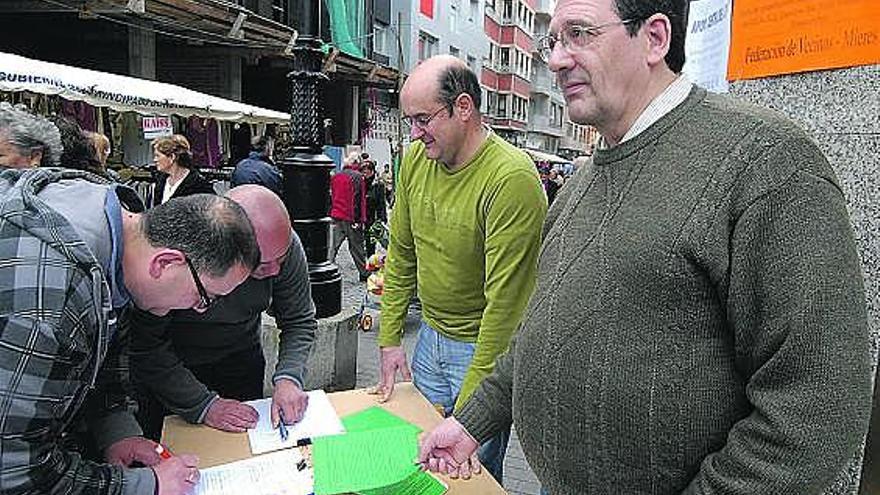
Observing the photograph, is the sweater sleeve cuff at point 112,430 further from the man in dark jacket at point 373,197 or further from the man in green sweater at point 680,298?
the man in dark jacket at point 373,197

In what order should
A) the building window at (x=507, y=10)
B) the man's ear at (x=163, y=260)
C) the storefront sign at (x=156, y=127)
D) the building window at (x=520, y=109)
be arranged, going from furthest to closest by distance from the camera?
the building window at (x=520, y=109)
the building window at (x=507, y=10)
the storefront sign at (x=156, y=127)
the man's ear at (x=163, y=260)

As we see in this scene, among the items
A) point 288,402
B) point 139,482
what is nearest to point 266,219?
point 288,402

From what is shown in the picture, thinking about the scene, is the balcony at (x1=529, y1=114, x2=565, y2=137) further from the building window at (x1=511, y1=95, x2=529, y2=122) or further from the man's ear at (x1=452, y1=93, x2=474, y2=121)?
the man's ear at (x1=452, y1=93, x2=474, y2=121)

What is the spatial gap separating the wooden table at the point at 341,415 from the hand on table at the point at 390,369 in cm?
3

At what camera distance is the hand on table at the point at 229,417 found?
2137 mm

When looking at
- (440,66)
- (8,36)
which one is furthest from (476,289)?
(8,36)

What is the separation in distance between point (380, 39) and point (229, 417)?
84.4 feet

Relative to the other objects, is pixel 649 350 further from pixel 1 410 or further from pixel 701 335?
pixel 1 410

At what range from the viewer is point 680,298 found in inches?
46.0

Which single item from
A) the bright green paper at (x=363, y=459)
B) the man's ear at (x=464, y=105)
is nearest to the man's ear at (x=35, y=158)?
the man's ear at (x=464, y=105)

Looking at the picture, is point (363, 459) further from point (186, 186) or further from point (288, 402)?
point (186, 186)

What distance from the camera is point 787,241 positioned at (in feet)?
3.46

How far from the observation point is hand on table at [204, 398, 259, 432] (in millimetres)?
2137

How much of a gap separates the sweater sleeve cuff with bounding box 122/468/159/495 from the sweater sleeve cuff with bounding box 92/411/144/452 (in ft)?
1.15
